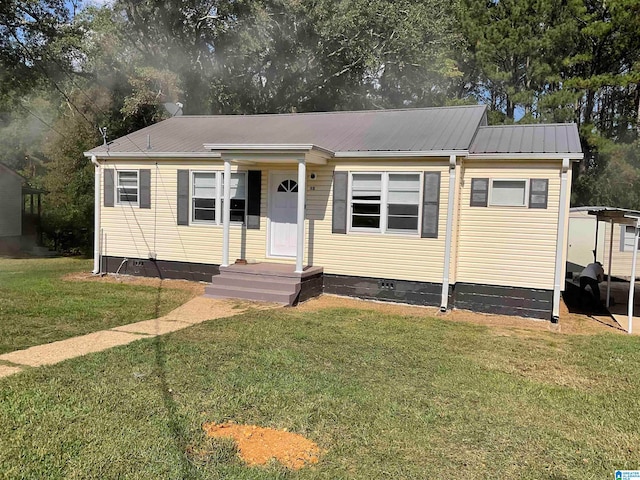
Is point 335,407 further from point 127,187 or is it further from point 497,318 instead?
point 127,187

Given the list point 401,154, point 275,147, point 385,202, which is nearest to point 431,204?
point 385,202

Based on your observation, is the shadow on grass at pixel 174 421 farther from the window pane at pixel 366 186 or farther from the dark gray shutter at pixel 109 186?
the dark gray shutter at pixel 109 186

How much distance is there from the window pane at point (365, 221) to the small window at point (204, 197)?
10.5 ft

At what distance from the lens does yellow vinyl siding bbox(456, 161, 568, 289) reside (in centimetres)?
888

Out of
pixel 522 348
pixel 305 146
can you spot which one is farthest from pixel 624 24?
pixel 522 348

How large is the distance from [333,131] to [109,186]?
546cm

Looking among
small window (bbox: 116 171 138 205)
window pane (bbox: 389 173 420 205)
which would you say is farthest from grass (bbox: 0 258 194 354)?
window pane (bbox: 389 173 420 205)

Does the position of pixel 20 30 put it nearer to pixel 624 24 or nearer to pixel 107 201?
pixel 107 201

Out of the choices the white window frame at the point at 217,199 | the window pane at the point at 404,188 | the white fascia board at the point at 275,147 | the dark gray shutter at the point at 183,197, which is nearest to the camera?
the white fascia board at the point at 275,147

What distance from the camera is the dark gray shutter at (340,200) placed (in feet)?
32.6

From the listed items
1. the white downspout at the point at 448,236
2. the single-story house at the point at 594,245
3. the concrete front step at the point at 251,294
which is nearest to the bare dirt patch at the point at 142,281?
the concrete front step at the point at 251,294

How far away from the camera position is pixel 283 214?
1068 cm

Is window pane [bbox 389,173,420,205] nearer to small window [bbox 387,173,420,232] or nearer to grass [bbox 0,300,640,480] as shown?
small window [bbox 387,173,420,232]

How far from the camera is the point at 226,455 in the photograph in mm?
3455
